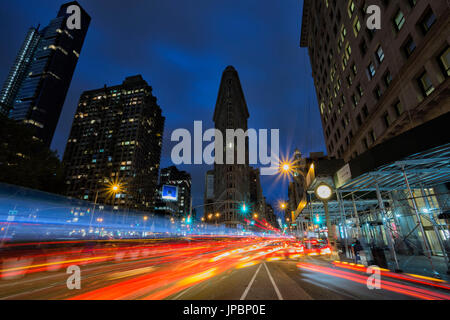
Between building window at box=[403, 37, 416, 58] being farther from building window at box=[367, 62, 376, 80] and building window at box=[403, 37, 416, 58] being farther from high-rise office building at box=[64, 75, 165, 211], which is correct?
high-rise office building at box=[64, 75, 165, 211]

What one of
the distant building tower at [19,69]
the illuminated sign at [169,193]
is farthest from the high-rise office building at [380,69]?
the distant building tower at [19,69]

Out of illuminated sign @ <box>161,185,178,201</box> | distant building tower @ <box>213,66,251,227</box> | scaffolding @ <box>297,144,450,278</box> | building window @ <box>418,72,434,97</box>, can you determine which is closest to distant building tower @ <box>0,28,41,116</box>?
distant building tower @ <box>213,66,251,227</box>

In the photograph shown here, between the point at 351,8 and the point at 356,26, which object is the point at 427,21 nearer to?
the point at 356,26

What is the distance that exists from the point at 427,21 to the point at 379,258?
17.9 m

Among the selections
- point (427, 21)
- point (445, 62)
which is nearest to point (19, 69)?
point (427, 21)

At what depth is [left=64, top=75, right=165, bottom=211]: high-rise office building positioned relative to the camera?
403 feet

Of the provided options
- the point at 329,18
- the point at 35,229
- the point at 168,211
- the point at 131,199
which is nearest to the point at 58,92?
the point at 131,199

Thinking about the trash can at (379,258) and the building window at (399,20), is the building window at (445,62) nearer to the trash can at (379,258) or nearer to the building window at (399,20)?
the building window at (399,20)

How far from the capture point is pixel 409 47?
652 inches

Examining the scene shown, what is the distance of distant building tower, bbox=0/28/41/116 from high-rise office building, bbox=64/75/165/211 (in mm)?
61232

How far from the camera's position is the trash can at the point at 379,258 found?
36.1 ft

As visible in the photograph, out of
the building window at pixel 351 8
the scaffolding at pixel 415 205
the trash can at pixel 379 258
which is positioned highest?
the building window at pixel 351 8

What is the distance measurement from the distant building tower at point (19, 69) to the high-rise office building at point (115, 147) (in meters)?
61.2
